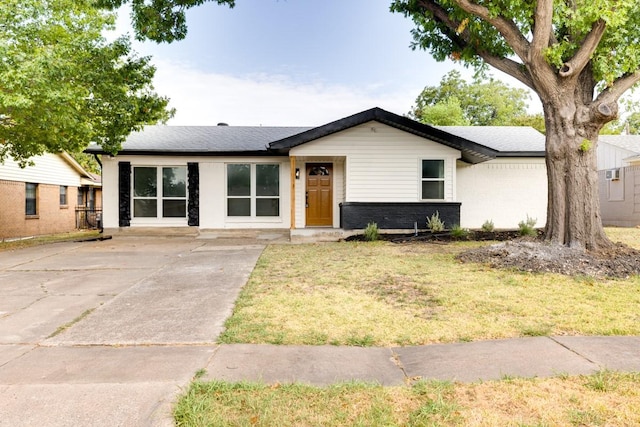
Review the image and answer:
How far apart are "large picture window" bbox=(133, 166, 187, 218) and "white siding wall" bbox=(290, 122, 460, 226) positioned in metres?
5.05

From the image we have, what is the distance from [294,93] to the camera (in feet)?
96.0

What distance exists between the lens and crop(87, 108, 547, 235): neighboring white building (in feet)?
37.9

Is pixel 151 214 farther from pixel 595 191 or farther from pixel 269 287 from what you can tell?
pixel 595 191

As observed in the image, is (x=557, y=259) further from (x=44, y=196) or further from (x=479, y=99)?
(x=479, y=99)

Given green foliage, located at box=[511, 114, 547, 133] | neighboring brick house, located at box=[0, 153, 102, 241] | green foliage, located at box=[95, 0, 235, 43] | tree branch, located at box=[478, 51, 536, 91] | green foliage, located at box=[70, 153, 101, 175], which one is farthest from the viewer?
green foliage, located at box=[511, 114, 547, 133]

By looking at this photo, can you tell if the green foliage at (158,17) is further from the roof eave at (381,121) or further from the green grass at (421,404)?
the green grass at (421,404)

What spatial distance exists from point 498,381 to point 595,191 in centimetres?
647

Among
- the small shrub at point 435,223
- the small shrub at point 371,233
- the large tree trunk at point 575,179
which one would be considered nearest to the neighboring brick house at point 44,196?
the small shrub at point 371,233

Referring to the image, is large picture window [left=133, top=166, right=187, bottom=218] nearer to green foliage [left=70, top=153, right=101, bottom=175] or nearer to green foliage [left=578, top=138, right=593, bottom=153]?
green foliage [left=578, top=138, right=593, bottom=153]

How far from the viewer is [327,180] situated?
42.3ft

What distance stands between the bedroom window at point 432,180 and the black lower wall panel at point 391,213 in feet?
1.04

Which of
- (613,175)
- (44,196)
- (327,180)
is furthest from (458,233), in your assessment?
(44,196)

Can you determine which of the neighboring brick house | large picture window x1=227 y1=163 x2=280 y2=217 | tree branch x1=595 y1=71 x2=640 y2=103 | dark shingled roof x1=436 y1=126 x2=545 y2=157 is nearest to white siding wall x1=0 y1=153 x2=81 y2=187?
the neighboring brick house

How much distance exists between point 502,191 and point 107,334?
516 inches
